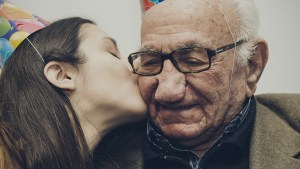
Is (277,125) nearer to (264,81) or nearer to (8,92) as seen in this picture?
(264,81)

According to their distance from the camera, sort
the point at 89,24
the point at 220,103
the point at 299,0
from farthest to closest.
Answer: the point at 299,0, the point at 89,24, the point at 220,103

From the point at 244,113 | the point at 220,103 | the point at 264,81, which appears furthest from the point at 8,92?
the point at 264,81

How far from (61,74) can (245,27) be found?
2.47 ft

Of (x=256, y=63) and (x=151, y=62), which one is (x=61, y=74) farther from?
(x=256, y=63)

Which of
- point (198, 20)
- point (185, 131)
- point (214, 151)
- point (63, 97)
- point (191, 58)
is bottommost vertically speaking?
point (214, 151)

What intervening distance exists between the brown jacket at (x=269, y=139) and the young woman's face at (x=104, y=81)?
0.17 meters

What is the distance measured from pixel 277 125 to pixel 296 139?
9 centimetres

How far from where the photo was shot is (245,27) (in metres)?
1.24

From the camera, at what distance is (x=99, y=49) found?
1.28m

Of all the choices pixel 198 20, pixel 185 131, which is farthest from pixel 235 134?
pixel 198 20

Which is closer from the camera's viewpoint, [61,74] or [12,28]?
[61,74]

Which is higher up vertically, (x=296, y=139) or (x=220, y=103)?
(x=220, y=103)

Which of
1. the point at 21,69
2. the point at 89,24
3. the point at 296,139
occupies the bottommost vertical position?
the point at 296,139

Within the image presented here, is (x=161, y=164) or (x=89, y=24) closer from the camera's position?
(x=161, y=164)
